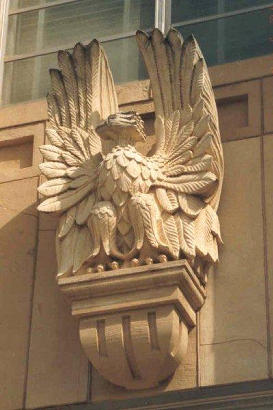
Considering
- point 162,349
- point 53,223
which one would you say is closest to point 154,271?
point 162,349

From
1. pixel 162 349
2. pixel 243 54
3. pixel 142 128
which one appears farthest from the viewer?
pixel 243 54

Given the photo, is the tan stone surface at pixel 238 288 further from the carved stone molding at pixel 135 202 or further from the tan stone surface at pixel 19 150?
the tan stone surface at pixel 19 150

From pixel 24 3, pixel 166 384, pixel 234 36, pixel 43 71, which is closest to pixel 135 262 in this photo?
pixel 166 384

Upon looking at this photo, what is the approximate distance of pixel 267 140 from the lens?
1107 cm

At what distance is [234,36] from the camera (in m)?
11.9

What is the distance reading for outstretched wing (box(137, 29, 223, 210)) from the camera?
35.5 feet

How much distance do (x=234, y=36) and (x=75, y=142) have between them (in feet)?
4.87

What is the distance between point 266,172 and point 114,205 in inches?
40.6

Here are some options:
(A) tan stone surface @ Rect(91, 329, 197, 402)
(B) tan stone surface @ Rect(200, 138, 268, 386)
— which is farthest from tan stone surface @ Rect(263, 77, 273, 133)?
(A) tan stone surface @ Rect(91, 329, 197, 402)

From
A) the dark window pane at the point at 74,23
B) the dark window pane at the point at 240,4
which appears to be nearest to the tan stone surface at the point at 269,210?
the dark window pane at the point at 240,4

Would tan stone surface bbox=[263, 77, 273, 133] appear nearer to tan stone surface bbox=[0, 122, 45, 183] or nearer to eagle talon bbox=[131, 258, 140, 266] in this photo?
eagle talon bbox=[131, 258, 140, 266]

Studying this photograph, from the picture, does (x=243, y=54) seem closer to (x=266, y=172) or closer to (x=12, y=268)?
(x=266, y=172)

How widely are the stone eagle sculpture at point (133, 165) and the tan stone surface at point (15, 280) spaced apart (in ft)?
1.32

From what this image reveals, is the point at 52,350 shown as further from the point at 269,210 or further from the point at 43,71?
the point at 43,71
